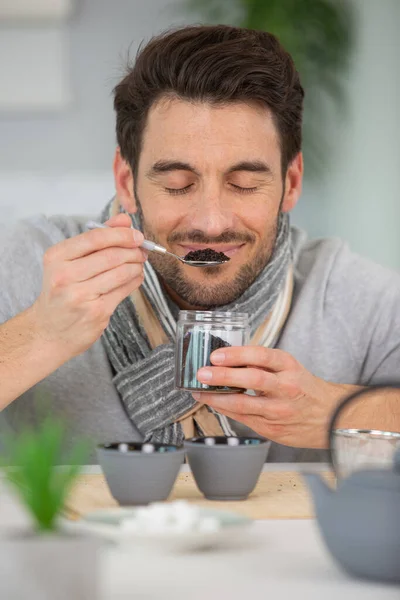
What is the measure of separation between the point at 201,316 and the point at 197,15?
2816 mm

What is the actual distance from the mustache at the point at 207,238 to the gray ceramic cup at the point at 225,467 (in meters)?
0.75

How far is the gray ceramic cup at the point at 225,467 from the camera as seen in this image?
1188 millimetres

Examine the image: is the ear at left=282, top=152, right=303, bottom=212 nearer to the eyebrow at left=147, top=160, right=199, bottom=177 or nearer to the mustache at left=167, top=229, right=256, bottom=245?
the mustache at left=167, top=229, right=256, bottom=245

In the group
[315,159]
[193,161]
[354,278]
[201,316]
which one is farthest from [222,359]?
[315,159]

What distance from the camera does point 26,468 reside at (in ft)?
2.35

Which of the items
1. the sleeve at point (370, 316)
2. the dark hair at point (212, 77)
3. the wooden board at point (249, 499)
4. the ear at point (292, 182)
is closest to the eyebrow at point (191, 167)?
the dark hair at point (212, 77)

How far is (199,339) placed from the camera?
4.89 ft

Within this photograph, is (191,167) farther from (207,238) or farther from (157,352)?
(157,352)

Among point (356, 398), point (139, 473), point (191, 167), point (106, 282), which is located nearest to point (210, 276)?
point (191, 167)

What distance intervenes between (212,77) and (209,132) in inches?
4.8

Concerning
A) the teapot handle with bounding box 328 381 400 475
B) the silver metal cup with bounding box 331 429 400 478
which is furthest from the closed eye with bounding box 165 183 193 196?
the teapot handle with bounding box 328 381 400 475

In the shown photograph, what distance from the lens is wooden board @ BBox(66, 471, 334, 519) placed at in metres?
1.14

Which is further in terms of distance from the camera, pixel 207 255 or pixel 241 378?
pixel 207 255

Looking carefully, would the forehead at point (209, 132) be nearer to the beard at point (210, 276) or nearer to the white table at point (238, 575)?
the beard at point (210, 276)
